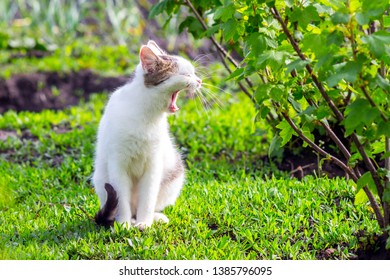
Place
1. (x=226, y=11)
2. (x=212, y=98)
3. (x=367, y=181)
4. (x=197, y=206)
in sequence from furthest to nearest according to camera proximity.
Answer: (x=197, y=206), (x=212, y=98), (x=226, y=11), (x=367, y=181)

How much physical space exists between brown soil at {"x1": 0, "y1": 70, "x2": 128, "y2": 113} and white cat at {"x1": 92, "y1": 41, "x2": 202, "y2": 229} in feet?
12.9

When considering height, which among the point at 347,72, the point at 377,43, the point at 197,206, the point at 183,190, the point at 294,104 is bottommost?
the point at 183,190

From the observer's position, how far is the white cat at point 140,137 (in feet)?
14.7

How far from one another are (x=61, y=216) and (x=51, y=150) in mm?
1852

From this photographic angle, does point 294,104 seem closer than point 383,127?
→ No

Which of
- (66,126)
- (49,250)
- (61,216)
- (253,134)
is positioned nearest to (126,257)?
(49,250)

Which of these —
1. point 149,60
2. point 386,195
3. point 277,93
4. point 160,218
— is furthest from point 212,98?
point 386,195

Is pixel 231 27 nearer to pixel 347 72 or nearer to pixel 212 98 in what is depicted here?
pixel 212 98

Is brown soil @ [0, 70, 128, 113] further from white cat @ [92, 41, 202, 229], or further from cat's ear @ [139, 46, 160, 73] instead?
cat's ear @ [139, 46, 160, 73]

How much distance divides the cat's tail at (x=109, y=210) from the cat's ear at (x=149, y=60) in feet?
2.50

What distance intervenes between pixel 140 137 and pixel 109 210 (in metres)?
0.49

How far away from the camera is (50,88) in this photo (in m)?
8.83

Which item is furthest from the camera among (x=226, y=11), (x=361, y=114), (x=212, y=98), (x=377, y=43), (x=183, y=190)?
(x=183, y=190)

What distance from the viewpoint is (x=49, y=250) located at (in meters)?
4.27
